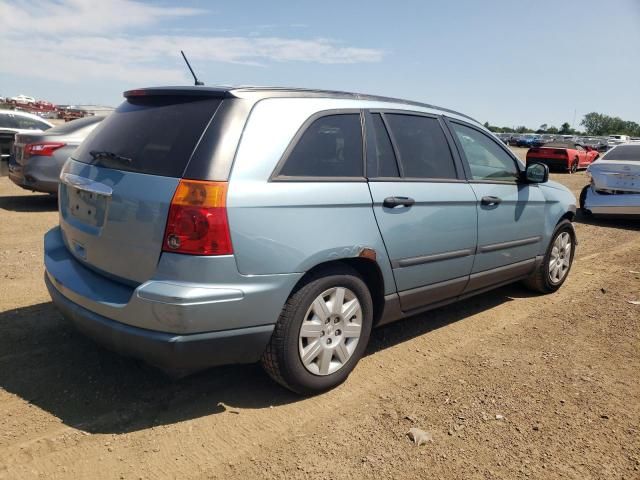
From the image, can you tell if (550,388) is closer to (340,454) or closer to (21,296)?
(340,454)

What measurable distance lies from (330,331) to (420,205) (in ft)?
3.53

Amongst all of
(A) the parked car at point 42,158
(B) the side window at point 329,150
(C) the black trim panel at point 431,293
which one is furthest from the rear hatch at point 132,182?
(A) the parked car at point 42,158

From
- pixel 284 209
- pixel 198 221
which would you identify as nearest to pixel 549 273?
pixel 284 209

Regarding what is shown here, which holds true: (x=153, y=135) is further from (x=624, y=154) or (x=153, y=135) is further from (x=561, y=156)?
(x=561, y=156)

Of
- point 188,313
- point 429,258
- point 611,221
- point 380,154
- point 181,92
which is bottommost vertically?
point 611,221

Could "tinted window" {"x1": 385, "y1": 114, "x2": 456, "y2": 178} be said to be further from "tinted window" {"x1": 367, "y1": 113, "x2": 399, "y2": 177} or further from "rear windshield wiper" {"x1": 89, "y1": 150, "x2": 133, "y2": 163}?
"rear windshield wiper" {"x1": 89, "y1": 150, "x2": 133, "y2": 163}

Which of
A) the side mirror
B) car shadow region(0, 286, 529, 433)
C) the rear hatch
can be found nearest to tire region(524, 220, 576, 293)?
the side mirror

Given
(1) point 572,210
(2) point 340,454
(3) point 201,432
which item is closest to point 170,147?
(3) point 201,432

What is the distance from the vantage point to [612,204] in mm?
9555

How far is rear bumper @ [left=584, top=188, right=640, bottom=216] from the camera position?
367 inches

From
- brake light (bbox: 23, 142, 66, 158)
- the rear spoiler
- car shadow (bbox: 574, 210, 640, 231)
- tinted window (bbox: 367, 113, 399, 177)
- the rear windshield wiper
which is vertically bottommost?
car shadow (bbox: 574, 210, 640, 231)

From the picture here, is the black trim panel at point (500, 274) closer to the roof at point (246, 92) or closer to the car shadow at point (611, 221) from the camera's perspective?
the roof at point (246, 92)

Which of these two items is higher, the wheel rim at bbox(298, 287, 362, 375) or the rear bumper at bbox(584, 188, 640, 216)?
the rear bumper at bbox(584, 188, 640, 216)

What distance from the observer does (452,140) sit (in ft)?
Result: 13.4
